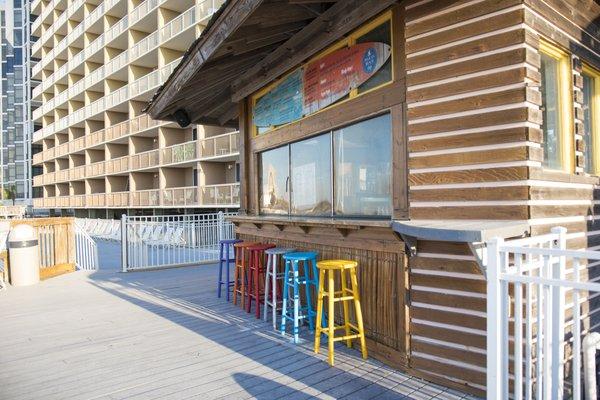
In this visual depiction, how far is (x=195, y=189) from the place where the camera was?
64.3 ft

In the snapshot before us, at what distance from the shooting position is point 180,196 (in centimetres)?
2070

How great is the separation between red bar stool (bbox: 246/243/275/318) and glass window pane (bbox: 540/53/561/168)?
11.5 ft

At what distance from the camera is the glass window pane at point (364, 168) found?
4.32m

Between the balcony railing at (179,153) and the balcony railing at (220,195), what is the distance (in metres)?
2.06

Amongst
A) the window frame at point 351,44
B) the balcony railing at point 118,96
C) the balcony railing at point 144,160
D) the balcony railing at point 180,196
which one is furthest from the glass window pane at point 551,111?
the balcony railing at point 144,160

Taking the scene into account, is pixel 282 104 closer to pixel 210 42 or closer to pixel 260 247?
pixel 210 42

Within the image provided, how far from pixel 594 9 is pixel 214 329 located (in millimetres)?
5500

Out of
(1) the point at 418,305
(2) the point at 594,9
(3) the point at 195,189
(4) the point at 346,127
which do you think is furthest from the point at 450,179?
(3) the point at 195,189

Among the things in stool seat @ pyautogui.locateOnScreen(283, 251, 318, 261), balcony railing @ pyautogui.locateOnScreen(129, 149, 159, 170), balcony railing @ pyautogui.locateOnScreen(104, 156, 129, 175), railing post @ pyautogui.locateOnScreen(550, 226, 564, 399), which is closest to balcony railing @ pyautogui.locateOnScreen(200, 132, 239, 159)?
balcony railing @ pyautogui.locateOnScreen(129, 149, 159, 170)

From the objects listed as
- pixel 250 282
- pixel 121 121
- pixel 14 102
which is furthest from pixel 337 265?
pixel 14 102

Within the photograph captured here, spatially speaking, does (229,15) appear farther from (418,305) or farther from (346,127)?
(418,305)

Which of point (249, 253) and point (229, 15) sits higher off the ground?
point (229, 15)

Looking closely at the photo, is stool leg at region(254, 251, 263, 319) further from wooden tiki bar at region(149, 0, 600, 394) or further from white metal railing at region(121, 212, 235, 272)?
white metal railing at region(121, 212, 235, 272)

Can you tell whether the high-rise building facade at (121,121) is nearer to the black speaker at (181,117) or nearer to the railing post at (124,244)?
the railing post at (124,244)
